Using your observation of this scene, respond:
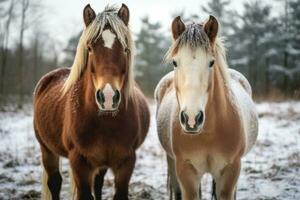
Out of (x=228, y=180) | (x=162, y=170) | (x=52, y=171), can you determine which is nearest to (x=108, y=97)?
(x=228, y=180)

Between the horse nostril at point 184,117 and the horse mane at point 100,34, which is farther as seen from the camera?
the horse mane at point 100,34

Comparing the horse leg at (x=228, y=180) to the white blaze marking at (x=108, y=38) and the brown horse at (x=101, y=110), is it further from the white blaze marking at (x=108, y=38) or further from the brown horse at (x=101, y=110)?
the white blaze marking at (x=108, y=38)

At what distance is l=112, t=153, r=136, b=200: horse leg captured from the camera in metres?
3.29

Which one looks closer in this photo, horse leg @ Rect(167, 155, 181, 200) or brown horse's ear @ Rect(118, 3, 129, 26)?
brown horse's ear @ Rect(118, 3, 129, 26)

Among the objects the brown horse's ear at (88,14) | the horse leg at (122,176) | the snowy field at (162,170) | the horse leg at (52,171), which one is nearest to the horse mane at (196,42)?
the brown horse's ear at (88,14)

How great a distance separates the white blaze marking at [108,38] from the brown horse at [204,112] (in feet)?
1.64

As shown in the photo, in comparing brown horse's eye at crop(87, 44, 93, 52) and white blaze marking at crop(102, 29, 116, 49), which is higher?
white blaze marking at crop(102, 29, 116, 49)

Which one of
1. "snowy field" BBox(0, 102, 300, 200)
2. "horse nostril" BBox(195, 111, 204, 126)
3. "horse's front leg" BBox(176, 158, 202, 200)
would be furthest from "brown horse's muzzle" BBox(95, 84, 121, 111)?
"snowy field" BBox(0, 102, 300, 200)

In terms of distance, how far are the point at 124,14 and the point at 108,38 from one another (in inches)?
18.8

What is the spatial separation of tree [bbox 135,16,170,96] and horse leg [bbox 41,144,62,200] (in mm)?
25497

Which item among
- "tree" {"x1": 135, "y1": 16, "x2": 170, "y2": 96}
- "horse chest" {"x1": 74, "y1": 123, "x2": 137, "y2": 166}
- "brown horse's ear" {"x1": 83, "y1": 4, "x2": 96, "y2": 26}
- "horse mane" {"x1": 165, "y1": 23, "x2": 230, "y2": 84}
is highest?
"tree" {"x1": 135, "y1": 16, "x2": 170, "y2": 96}

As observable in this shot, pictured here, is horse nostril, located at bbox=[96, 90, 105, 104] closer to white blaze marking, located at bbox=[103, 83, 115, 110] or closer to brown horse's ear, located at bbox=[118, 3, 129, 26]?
white blaze marking, located at bbox=[103, 83, 115, 110]

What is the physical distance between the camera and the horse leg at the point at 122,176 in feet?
10.8

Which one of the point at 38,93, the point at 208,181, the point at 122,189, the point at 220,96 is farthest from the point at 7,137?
the point at 220,96
